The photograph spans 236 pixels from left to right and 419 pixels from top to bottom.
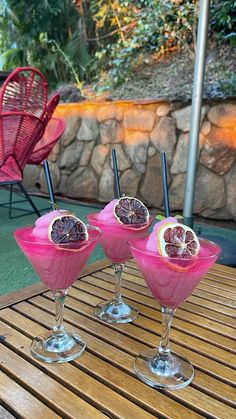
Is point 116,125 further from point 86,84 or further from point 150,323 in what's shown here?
point 150,323

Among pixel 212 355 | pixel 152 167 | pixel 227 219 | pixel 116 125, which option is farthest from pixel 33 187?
pixel 212 355

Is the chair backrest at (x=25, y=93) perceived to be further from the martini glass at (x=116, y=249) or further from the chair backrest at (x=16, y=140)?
the martini glass at (x=116, y=249)

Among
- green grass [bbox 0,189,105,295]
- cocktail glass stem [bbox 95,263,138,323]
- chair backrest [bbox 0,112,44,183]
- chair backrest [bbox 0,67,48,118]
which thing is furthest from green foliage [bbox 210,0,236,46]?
cocktail glass stem [bbox 95,263,138,323]

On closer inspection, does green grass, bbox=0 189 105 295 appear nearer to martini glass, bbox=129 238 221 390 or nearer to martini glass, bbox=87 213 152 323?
martini glass, bbox=87 213 152 323

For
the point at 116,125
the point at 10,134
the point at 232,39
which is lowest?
→ the point at 116,125

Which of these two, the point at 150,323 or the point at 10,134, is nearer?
the point at 150,323

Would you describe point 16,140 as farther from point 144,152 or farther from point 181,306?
point 181,306

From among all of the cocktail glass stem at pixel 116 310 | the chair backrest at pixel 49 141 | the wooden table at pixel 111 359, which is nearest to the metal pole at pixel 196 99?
the wooden table at pixel 111 359
